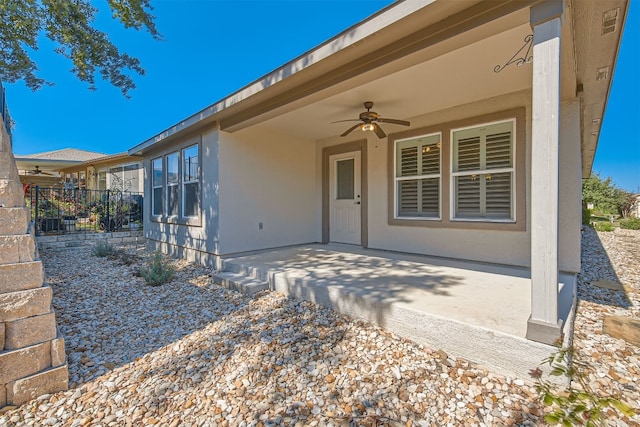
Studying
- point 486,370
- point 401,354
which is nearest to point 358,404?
point 401,354

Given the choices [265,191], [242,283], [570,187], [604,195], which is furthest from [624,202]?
[242,283]

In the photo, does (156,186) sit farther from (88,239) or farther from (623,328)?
(623,328)

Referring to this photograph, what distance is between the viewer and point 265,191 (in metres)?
5.74

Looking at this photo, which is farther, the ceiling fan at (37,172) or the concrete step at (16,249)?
the ceiling fan at (37,172)

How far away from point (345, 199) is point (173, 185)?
3842mm

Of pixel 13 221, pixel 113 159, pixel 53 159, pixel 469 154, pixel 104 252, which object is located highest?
pixel 53 159

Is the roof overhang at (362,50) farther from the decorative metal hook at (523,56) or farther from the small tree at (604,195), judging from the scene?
the small tree at (604,195)

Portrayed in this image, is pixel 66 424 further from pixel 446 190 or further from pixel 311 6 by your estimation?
pixel 311 6

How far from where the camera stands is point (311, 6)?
9250 mm

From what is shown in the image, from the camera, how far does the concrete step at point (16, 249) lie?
6.07ft

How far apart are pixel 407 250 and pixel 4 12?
8.49 meters

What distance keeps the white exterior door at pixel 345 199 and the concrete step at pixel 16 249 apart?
480cm

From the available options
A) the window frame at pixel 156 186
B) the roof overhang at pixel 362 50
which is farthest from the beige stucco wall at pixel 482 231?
the window frame at pixel 156 186

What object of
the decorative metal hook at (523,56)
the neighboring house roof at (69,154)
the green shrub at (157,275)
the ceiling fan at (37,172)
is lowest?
the green shrub at (157,275)
